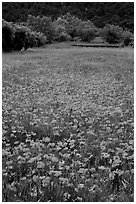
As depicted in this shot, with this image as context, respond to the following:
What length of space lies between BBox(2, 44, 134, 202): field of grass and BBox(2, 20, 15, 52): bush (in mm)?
19854

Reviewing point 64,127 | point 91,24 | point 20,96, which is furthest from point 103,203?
point 91,24

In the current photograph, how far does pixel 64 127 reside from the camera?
798cm

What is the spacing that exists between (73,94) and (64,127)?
5.11 meters

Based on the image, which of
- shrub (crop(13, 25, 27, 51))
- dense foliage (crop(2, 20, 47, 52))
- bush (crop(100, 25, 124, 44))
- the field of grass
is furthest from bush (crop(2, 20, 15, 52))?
bush (crop(100, 25, 124, 44))

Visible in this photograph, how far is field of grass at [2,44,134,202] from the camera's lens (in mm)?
5082

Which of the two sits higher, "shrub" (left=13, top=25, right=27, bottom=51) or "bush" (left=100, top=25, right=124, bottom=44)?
"bush" (left=100, top=25, right=124, bottom=44)

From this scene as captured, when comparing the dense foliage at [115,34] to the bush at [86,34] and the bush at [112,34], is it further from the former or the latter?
the bush at [86,34]

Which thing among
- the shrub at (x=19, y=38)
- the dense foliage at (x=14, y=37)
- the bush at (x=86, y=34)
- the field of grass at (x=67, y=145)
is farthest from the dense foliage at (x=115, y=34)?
the field of grass at (x=67, y=145)

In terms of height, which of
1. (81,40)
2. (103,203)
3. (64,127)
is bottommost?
(103,203)

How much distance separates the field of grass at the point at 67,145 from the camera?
16.7ft

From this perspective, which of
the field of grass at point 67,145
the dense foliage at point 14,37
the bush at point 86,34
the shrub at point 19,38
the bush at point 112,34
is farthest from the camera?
the bush at point 86,34

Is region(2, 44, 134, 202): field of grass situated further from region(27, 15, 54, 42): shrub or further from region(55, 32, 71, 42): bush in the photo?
region(55, 32, 71, 42): bush

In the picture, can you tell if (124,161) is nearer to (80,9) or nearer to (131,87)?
(131,87)

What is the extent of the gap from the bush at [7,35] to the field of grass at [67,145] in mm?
19854
